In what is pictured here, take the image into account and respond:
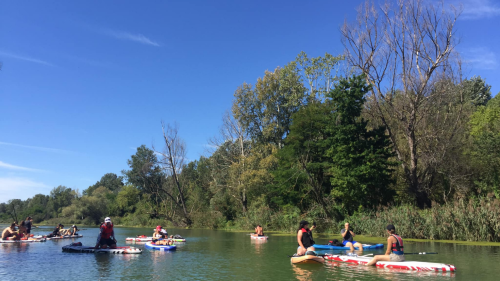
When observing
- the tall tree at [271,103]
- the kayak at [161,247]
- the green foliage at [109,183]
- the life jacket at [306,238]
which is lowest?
the kayak at [161,247]

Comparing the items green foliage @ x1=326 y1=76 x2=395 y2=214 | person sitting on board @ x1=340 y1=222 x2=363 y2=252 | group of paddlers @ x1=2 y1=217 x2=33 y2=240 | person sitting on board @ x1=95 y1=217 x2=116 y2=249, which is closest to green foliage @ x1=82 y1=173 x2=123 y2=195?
group of paddlers @ x1=2 y1=217 x2=33 y2=240

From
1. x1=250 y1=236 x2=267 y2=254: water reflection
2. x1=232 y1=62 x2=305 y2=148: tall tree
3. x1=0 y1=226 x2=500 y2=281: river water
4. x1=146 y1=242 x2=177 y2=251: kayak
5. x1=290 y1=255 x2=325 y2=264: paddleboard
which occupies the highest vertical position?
x1=232 y1=62 x2=305 y2=148: tall tree

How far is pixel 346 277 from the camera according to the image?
11.8 m

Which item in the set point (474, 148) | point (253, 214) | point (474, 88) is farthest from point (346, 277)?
point (474, 88)

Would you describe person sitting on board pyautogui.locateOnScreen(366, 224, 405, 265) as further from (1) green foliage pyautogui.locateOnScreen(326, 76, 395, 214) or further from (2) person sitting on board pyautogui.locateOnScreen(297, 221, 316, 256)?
(1) green foliage pyautogui.locateOnScreen(326, 76, 395, 214)

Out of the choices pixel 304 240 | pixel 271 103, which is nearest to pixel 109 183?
pixel 271 103

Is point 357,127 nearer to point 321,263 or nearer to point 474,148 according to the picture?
Result: point 474,148

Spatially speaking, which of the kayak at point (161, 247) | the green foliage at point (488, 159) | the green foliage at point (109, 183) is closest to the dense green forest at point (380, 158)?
the green foliage at point (488, 159)

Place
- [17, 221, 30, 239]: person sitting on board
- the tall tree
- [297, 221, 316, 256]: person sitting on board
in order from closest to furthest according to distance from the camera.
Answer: [297, 221, 316, 256]: person sitting on board, [17, 221, 30, 239]: person sitting on board, the tall tree

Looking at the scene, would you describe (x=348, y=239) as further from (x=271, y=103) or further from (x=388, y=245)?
(x=271, y=103)

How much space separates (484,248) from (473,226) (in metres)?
2.72

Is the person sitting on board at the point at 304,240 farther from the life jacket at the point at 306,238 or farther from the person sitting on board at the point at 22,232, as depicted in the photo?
the person sitting on board at the point at 22,232

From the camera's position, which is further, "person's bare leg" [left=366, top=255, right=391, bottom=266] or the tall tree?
the tall tree

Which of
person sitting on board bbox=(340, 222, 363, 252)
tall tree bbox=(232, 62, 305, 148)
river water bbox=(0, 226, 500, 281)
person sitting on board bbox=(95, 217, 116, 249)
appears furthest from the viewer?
tall tree bbox=(232, 62, 305, 148)
